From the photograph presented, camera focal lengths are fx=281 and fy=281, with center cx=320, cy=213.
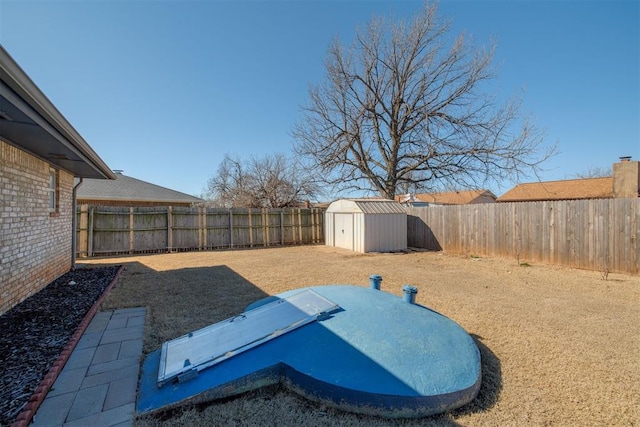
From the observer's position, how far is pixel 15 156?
4375 mm

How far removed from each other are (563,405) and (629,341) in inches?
82.1

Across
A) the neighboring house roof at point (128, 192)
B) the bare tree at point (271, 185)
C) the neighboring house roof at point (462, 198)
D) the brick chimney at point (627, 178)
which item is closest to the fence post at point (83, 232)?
the neighboring house roof at point (128, 192)

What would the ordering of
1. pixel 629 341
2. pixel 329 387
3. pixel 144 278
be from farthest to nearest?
1. pixel 144 278
2. pixel 629 341
3. pixel 329 387

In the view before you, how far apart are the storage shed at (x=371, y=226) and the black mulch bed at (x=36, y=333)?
27.4ft

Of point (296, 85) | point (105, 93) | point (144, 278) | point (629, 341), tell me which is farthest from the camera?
point (296, 85)

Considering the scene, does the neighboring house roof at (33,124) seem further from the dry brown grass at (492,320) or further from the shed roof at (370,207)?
the shed roof at (370,207)

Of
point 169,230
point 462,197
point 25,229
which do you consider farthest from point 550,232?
point 462,197

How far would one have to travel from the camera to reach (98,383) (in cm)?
238

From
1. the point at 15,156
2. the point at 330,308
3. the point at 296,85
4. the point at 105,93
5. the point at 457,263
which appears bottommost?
the point at 457,263

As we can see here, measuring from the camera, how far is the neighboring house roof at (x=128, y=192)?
14.5 metres

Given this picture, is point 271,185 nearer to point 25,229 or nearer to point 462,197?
point 25,229

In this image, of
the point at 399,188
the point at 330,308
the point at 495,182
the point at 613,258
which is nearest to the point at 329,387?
the point at 330,308

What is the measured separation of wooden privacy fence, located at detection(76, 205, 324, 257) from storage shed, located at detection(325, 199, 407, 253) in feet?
9.01

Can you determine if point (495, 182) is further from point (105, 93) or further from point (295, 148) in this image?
point (105, 93)
